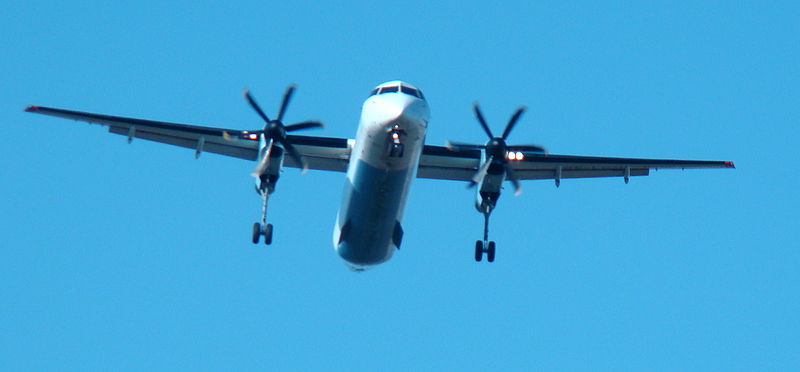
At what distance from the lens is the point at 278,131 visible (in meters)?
30.5

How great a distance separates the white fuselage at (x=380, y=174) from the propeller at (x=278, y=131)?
1.80m

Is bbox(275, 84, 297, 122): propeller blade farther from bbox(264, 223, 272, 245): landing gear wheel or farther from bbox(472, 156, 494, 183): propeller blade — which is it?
bbox(472, 156, 494, 183): propeller blade

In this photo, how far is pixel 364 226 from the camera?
29797 mm

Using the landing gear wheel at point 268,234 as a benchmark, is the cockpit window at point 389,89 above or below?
above

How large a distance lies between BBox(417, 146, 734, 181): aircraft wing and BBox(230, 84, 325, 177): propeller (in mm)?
3717

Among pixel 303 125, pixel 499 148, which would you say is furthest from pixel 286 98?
pixel 499 148

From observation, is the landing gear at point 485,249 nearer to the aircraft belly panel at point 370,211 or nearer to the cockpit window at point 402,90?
the aircraft belly panel at point 370,211

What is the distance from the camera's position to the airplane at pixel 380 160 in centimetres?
2856

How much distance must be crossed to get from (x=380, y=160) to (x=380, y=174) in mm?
373

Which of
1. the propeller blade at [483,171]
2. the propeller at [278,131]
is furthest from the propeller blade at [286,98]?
the propeller blade at [483,171]

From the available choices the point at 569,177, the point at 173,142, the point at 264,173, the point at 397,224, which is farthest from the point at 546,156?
the point at 173,142

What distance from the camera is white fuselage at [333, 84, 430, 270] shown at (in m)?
28.1

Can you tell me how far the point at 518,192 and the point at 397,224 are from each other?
10.9 feet

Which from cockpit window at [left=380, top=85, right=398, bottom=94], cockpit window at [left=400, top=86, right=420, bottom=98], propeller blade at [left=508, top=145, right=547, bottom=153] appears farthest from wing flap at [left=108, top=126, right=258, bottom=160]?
propeller blade at [left=508, top=145, right=547, bottom=153]
